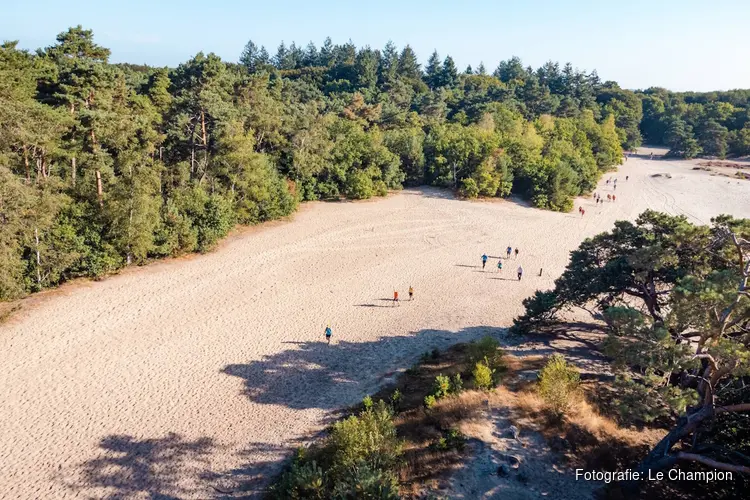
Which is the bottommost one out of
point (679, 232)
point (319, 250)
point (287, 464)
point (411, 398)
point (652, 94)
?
point (287, 464)

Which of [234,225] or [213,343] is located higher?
[234,225]

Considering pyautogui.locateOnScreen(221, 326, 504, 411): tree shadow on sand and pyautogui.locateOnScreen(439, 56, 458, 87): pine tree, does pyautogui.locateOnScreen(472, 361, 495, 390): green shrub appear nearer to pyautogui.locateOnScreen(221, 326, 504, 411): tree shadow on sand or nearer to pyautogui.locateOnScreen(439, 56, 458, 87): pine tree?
pyautogui.locateOnScreen(221, 326, 504, 411): tree shadow on sand

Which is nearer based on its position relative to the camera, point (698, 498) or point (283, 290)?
point (698, 498)

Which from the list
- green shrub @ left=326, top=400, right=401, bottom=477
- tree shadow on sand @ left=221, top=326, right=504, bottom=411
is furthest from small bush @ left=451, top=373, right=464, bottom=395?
tree shadow on sand @ left=221, top=326, right=504, bottom=411

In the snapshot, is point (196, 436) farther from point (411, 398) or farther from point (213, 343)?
point (411, 398)

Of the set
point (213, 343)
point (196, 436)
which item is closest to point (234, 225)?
point (213, 343)

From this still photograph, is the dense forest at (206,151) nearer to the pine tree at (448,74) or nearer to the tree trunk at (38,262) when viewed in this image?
the tree trunk at (38,262)

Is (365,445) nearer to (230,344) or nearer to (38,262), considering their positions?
(230,344)

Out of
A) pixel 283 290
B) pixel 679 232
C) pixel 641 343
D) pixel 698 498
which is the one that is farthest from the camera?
pixel 283 290
